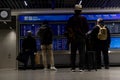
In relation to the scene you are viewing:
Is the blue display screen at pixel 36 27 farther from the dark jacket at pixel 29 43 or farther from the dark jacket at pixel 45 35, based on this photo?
the dark jacket at pixel 45 35

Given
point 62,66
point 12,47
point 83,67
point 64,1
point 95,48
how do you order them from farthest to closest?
point 12,47
point 64,1
point 62,66
point 95,48
point 83,67

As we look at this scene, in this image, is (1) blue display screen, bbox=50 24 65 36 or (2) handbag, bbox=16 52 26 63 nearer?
(2) handbag, bbox=16 52 26 63

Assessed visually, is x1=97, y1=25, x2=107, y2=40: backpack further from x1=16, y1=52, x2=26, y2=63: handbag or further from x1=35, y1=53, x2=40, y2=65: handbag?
x1=16, y1=52, x2=26, y2=63: handbag

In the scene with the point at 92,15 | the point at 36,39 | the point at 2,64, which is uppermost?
the point at 92,15

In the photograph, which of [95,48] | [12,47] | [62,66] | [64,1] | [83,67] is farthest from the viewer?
[12,47]

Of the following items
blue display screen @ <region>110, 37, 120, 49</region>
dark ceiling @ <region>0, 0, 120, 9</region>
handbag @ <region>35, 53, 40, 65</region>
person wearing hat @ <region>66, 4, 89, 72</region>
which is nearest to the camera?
person wearing hat @ <region>66, 4, 89, 72</region>

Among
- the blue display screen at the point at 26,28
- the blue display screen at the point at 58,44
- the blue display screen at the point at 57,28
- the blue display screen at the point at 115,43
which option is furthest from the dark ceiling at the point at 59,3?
the blue display screen at the point at 115,43

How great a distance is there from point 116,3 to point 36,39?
15.0 ft

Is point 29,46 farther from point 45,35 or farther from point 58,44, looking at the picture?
point 45,35

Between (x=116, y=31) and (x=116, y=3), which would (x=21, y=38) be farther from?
(x=116, y=3)

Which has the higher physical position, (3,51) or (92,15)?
(92,15)

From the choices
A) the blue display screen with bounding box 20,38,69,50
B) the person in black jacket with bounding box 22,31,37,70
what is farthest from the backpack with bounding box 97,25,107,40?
the blue display screen with bounding box 20,38,69,50

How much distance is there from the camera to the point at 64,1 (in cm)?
1543

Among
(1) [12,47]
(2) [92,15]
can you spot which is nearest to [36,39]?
(2) [92,15]
